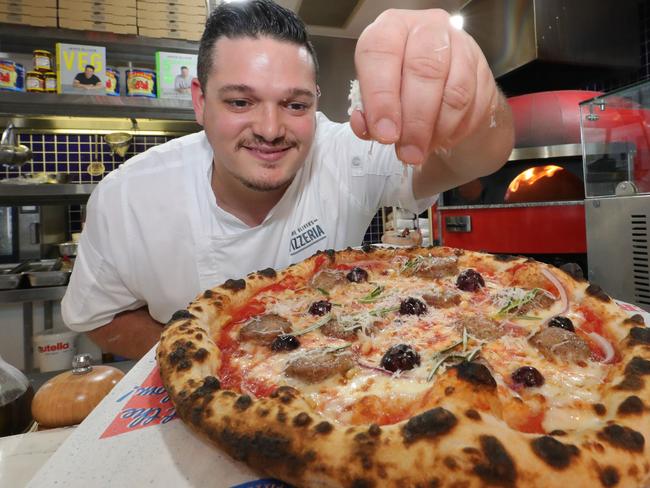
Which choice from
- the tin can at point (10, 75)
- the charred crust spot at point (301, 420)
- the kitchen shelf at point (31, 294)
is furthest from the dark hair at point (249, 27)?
the tin can at point (10, 75)

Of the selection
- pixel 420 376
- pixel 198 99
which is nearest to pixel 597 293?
pixel 420 376

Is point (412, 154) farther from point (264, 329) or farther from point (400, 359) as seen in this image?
point (264, 329)

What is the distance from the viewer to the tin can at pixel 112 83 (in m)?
3.84

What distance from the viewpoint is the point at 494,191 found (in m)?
3.63

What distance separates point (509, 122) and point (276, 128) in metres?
0.80

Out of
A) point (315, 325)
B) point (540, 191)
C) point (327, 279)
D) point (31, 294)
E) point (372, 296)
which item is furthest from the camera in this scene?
point (31, 294)

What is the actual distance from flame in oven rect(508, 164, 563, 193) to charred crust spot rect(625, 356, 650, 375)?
2.84 m

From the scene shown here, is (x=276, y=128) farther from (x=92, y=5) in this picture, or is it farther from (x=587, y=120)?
(x=92, y=5)

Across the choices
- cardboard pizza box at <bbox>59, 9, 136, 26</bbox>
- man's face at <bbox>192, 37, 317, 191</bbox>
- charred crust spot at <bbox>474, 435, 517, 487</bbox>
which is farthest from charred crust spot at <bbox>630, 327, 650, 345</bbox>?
cardboard pizza box at <bbox>59, 9, 136, 26</bbox>

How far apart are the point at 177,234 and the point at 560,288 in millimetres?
1433

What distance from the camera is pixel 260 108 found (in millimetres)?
1590

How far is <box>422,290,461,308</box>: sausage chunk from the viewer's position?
1.27 m

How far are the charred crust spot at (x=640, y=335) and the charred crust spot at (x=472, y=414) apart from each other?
0.54 m

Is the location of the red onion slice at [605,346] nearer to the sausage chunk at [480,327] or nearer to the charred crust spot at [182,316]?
the sausage chunk at [480,327]
